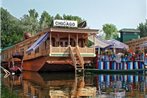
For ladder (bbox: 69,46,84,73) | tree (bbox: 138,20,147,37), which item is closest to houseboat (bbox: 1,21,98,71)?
ladder (bbox: 69,46,84,73)

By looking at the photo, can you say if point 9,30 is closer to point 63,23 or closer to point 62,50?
point 63,23

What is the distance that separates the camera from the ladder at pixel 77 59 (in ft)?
87.7

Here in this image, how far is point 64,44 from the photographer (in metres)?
30.6

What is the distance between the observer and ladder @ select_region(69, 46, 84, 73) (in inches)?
1052

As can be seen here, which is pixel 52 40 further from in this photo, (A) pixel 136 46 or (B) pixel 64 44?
(A) pixel 136 46

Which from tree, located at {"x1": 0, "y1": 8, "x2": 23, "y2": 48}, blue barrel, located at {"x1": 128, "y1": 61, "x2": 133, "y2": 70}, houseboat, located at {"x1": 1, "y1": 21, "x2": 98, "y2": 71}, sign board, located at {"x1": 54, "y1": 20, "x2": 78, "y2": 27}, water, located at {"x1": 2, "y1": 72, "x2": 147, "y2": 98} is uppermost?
tree, located at {"x1": 0, "y1": 8, "x2": 23, "y2": 48}

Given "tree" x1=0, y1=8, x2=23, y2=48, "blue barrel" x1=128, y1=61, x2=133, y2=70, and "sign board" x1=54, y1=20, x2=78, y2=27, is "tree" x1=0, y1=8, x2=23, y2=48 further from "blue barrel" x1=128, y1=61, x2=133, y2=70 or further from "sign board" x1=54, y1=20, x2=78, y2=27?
"blue barrel" x1=128, y1=61, x2=133, y2=70

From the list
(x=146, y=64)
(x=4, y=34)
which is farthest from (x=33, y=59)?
(x=4, y=34)

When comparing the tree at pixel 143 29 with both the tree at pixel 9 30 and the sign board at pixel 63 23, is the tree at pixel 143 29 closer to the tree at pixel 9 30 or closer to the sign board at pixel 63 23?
the tree at pixel 9 30

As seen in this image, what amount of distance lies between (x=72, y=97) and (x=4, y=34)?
44193 mm

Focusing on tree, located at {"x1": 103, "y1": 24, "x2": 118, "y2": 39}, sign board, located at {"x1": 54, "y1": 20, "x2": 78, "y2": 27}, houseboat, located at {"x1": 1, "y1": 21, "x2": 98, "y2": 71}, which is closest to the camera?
houseboat, located at {"x1": 1, "y1": 21, "x2": 98, "y2": 71}

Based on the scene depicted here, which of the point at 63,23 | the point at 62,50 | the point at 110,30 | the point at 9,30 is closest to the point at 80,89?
the point at 62,50

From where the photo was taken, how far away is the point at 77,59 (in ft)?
91.5

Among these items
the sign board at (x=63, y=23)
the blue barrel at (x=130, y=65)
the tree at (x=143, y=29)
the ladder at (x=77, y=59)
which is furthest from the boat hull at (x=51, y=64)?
the tree at (x=143, y=29)
